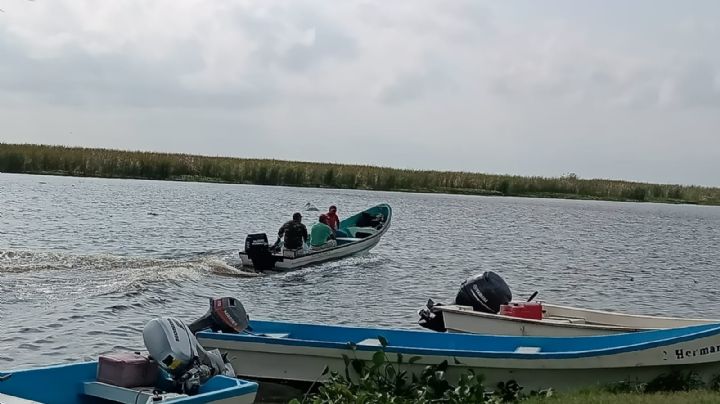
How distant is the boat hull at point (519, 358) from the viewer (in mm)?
10648

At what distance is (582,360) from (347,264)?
16123mm

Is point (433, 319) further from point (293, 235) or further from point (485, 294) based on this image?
point (293, 235)

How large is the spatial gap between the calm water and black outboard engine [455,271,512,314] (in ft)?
9.90

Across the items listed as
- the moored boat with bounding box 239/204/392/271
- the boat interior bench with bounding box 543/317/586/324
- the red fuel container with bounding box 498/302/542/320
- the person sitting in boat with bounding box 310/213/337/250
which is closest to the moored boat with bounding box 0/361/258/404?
the boat interior bench with bounding box 543/317/586/324

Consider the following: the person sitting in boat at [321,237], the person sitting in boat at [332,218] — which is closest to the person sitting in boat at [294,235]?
the person sitting in boat at [321,237]

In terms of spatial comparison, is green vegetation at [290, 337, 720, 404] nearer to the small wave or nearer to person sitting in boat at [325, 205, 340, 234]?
→ the small wave

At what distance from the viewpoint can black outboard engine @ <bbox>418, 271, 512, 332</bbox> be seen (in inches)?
575

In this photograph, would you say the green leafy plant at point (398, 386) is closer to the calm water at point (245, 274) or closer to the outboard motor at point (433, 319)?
the outboard motor at point (433, 319)

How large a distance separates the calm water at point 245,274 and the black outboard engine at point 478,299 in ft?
9.67

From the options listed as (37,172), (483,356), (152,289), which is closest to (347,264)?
(152,289)

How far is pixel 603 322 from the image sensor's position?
46.2ft

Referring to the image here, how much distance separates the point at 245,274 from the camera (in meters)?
23.2

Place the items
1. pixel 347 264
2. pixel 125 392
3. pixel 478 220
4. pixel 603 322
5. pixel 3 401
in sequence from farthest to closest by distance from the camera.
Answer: pixel 478 220, pixel 347 264, pixel 603 322, pixel 125 392, pixel 3 401

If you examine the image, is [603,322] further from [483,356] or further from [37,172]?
[37,172]
